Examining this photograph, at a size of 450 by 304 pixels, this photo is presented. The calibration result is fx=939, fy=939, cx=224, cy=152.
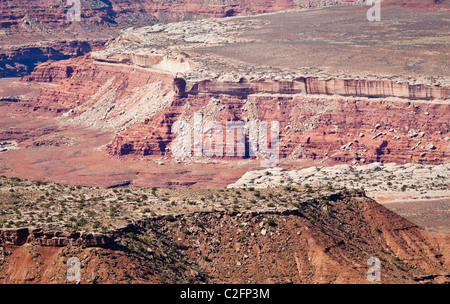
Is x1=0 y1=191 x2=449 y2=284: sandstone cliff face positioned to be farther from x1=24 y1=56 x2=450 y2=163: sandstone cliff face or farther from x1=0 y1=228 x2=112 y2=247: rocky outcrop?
x1=24 y1=56 x2=450 y2=163: sandstone cliff face

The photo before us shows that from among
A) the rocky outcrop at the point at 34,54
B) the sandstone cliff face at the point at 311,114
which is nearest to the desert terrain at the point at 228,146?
the sandstone cliff face at the point at 311,114

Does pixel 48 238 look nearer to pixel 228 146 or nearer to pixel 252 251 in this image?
pixel 252 251

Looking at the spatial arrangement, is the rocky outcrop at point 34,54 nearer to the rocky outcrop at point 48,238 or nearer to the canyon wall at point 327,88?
the canyon wall at point 327,88

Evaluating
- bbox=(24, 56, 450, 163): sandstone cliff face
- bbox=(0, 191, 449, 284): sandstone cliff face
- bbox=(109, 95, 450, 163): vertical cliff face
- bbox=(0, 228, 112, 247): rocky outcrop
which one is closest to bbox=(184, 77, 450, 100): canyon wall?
bbox=(24, 56, 450, 163): sandstone cliff face

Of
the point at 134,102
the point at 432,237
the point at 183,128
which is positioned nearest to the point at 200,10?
the point at 134,102

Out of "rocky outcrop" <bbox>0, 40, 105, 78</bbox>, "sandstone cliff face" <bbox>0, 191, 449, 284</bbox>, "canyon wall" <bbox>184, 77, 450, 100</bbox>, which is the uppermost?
"rocky outcrop" <bbox>0, 40, 105, 78</bbox>


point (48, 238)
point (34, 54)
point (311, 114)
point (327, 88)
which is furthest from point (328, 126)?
point (34, 54)

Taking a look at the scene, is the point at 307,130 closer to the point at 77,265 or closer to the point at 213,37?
the point at 213,37

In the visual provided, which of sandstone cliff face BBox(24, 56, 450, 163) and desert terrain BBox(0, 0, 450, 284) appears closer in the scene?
desert terrain BBox(0, 0, 450, 284)
